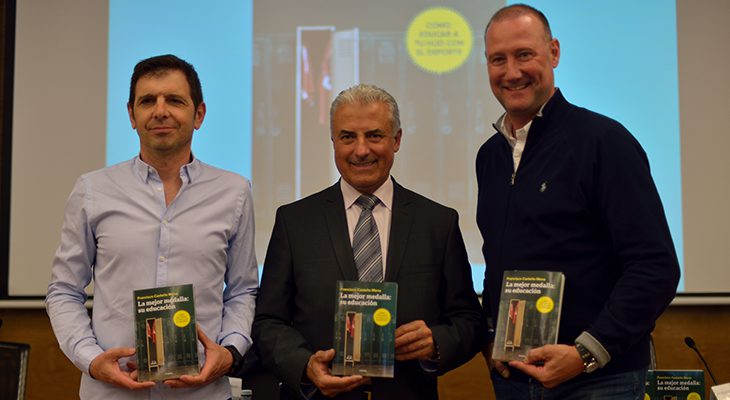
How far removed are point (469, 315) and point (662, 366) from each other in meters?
2.92

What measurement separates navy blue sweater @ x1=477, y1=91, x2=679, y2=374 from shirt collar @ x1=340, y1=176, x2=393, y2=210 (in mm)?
366

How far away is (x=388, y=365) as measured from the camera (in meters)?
2.05

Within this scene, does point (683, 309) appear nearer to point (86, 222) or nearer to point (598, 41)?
point (598, 41)

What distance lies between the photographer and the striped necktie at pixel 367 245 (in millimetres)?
2293

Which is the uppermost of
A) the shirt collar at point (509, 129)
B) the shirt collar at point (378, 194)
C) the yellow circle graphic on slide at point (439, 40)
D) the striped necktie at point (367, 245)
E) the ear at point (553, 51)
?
the yellow circle graphic on slide at point (439, 40)

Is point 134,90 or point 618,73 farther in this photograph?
point 618,73

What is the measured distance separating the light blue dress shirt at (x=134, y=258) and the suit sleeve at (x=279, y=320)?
0.19 ft

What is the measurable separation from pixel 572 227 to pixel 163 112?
4.09ft

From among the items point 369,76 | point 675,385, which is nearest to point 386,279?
point 675,385

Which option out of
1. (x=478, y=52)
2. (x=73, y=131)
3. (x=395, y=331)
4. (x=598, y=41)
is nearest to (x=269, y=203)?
(x=73, y=131)

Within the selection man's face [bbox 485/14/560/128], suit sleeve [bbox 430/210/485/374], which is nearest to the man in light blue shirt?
suit sleeve [bbox 430/210/485/374]

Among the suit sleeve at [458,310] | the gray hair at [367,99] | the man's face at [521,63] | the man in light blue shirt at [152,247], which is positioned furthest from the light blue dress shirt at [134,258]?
the man's face at [521,63]

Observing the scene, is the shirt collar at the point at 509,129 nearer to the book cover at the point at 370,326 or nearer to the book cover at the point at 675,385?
the book cover at the point at 370,326

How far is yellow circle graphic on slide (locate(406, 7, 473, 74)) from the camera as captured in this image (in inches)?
179
